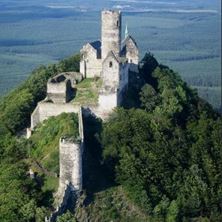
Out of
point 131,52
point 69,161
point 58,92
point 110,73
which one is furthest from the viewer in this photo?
point 131,52

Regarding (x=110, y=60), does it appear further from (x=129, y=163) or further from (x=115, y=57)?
(x=129, y=163)

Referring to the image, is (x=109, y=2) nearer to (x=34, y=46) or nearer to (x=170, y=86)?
(x=34, y=46)

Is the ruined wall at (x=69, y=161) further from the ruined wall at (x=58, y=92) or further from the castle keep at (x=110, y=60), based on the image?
the ruined wall at (x=58, y=92)

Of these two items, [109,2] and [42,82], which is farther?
[109,2]

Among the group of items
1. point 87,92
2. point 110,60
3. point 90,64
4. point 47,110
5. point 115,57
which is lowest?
point 47,110

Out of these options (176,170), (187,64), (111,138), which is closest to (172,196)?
(176,170)

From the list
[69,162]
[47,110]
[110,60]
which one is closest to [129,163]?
[69,162]

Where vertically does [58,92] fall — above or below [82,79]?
below
